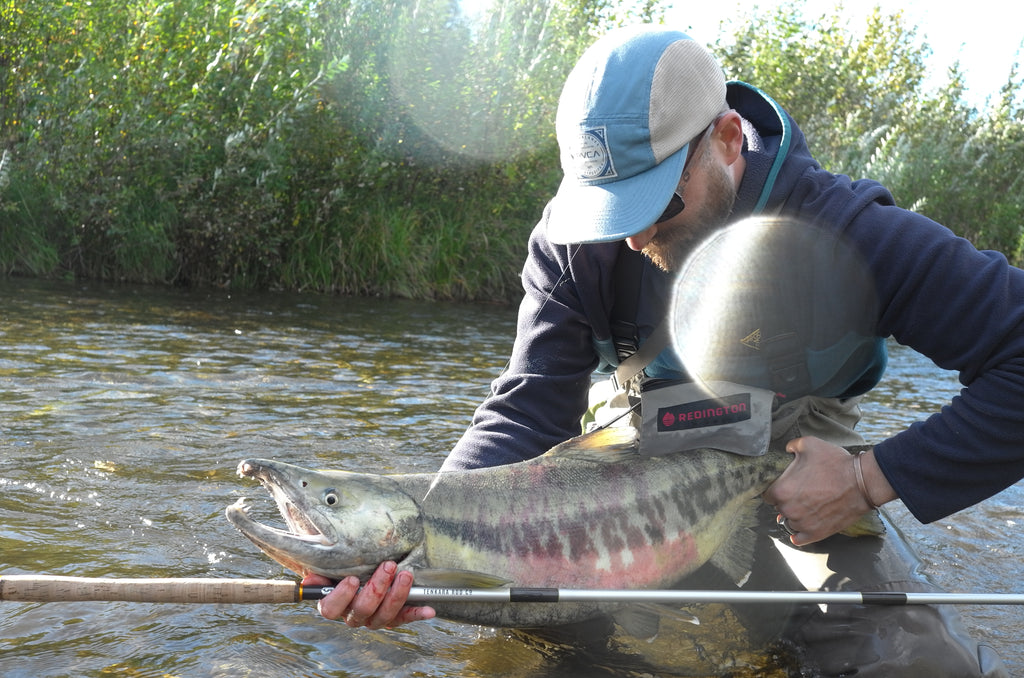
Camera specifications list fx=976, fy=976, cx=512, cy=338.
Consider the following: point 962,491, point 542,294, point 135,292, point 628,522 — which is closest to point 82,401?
point 542,294

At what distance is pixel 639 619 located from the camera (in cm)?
306

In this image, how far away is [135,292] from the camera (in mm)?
12273

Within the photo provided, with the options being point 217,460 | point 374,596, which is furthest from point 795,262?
point 217,460

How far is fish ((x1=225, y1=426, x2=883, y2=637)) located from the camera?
2543 mm

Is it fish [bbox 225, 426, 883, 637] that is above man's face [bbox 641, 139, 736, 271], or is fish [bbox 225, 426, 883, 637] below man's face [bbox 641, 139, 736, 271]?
below

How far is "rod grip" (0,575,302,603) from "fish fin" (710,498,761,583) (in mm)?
1367

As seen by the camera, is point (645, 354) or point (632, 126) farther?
point (645, 354)

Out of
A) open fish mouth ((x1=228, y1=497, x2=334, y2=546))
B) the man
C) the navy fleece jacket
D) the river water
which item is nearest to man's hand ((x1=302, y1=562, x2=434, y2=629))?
the man

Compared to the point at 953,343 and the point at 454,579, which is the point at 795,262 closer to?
the point at 953,343

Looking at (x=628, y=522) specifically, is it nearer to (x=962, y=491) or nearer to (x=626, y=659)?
(x=626, y=659)

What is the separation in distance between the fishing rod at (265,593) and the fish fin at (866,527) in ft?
1.37

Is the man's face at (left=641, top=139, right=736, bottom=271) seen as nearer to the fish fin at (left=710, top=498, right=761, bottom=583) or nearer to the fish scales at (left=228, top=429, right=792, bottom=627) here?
the fish scales at (left=228, top=429, right=792, bottom=627)

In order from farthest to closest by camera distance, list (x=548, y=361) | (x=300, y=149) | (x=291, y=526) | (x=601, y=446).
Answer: (x=300, y=149)
(x=548, y=361)
(x=601, y=446)
(x=291, y=526)

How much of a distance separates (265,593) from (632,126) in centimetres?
165
